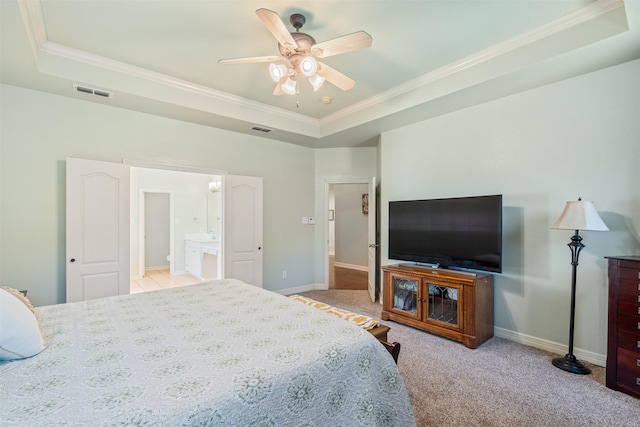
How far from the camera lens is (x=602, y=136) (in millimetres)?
2609

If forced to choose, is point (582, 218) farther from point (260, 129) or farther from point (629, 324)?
point (260, 129)

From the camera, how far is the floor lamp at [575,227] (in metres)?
2.36

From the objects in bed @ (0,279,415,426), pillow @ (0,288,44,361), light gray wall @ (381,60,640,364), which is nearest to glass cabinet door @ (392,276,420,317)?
light gray wall @ (381,60,640,364)

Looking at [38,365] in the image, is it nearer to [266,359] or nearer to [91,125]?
[266,359]

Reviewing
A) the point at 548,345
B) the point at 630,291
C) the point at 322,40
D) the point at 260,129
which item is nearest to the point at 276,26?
the point at 322,40

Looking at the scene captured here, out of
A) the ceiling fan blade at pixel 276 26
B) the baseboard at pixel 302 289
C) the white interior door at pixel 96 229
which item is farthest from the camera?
the baseboard at pixel 302 289

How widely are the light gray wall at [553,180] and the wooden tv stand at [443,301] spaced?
1.13 ft

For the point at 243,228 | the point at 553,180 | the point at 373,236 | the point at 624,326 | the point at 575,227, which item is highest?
the point at 553,180

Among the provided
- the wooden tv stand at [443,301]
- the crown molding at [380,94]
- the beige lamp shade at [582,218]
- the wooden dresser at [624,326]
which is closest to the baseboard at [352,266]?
the wooden tv stand at [443,301]

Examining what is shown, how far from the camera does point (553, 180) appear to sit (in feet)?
9.39

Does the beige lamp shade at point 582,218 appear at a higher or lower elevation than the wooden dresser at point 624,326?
higher

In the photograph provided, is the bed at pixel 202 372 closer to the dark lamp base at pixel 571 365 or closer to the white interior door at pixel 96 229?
the white interior door at pixel 96 229

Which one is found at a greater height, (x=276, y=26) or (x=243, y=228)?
(x=276, y=26)

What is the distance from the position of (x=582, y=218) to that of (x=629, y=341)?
0.91 m
